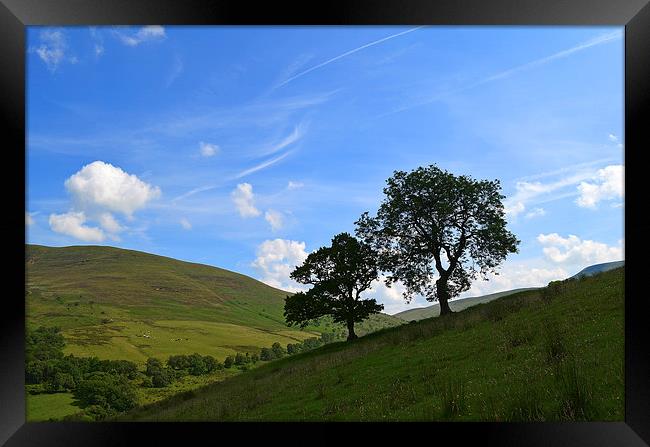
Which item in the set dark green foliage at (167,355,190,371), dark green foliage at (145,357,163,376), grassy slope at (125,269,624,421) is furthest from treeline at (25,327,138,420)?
grassy slope at (125,269,624,421)

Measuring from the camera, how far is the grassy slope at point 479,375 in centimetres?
429

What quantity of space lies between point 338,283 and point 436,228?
4.25 m

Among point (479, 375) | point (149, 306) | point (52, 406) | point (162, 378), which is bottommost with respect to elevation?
point (52, 406)

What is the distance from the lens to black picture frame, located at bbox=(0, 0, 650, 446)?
115 inches

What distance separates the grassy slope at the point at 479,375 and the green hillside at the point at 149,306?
6.83 meters

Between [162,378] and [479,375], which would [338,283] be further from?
[162,378]

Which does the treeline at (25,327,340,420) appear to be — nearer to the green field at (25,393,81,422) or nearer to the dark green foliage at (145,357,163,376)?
the dark green foliage at (145,357,163,376)

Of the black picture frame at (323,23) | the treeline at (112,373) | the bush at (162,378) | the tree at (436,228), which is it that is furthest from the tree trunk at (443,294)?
the bush at (162,378)

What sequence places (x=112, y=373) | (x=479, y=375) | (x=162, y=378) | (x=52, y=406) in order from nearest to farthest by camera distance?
1. (x=479, y=375)
2. (x=52, y=406)
3. (x=162, y=378)
4. (x=112, y=373)

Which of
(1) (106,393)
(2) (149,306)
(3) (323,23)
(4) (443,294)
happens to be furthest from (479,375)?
(2) (149,306)

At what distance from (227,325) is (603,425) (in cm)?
4610

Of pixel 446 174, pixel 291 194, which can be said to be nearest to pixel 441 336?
pixel 446 174

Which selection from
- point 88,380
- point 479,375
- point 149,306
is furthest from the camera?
point 149,306

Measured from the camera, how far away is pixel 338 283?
663 inches
